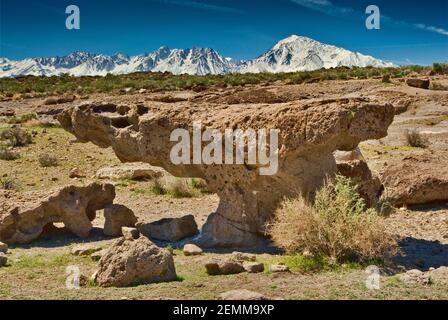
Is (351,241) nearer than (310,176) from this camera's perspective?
Yes

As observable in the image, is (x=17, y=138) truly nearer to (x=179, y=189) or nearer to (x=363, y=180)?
(x=179, y=189)

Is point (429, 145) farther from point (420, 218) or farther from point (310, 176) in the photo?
point (310, 176)

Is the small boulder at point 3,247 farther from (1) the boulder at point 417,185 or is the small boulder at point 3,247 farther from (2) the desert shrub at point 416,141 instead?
(2) the desert shrub at point 416,141

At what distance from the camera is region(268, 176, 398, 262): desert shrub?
7582 millimetres

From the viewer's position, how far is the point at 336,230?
25.0ft

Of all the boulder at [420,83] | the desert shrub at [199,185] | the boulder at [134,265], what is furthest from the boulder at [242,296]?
the boulder at [420,83]

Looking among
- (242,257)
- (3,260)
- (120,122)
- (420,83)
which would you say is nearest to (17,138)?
(120,122)

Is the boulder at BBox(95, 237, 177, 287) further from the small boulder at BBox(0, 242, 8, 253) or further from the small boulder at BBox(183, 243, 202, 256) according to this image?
the small boulder at BBox(0, 242, 8, 253)

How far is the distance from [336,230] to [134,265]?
2.65 m

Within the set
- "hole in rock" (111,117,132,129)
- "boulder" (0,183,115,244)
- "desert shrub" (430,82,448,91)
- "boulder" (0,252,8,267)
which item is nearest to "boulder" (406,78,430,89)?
"desert shrub" (430,82,448,91)

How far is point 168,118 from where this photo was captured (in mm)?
9797

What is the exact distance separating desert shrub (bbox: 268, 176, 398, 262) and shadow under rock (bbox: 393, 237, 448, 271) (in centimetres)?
25
